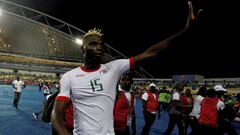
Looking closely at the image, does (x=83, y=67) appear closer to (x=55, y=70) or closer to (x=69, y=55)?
(x=55, y=70)

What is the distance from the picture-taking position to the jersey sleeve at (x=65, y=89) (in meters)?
2.81

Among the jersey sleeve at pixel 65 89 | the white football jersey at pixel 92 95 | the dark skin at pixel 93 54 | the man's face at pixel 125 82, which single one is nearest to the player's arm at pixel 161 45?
the dark skin at pixel 93 54

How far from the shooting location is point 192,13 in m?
2.79

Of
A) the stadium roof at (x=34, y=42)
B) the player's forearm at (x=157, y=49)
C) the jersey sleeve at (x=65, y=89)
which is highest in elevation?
the stadium roof at (x=34, y=42)

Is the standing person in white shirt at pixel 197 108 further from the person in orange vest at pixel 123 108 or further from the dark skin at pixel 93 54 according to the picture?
the dark skin at pixel 93 54

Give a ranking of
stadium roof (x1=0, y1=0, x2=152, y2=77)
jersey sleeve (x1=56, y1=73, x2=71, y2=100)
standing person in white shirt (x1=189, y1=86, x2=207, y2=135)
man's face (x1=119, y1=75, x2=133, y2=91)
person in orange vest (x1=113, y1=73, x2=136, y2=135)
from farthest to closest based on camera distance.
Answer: stadium roof (x1=0, y1=0, x2=152, y2=77)
standing person in white shirt (x1=189, y1=86, x2=207, y2=135)
man's face (x1=119, y1=75, x2=133, y2=91)
person in orange vest (x1=113, y1=73, x2=136, y2=135)
jersey sleeve (x1=56, y1=73, x2=71, y2=100)

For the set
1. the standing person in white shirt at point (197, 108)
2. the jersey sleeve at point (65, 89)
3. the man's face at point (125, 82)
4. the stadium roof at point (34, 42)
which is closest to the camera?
the jersey sleeve at point (65, 89)

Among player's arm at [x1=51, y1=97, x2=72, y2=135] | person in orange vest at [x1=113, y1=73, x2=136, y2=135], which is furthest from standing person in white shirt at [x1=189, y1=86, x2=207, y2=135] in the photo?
player's arm at [x1=51, y1=97, x2=72, y2=135]

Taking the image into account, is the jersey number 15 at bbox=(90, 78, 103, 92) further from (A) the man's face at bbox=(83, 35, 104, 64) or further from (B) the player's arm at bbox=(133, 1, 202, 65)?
(B) the player's arm at bbox=(133, 1, 202, 65)

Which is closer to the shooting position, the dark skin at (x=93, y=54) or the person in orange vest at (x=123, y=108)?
the dark skin at (x=93, y=54)

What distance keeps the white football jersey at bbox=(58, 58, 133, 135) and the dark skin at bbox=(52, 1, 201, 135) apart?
70mm

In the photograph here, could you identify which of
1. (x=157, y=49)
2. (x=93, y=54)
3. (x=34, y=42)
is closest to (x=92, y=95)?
(x=93, y=54)

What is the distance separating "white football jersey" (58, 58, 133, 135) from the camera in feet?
9.23

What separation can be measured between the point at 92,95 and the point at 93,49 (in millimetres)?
401
